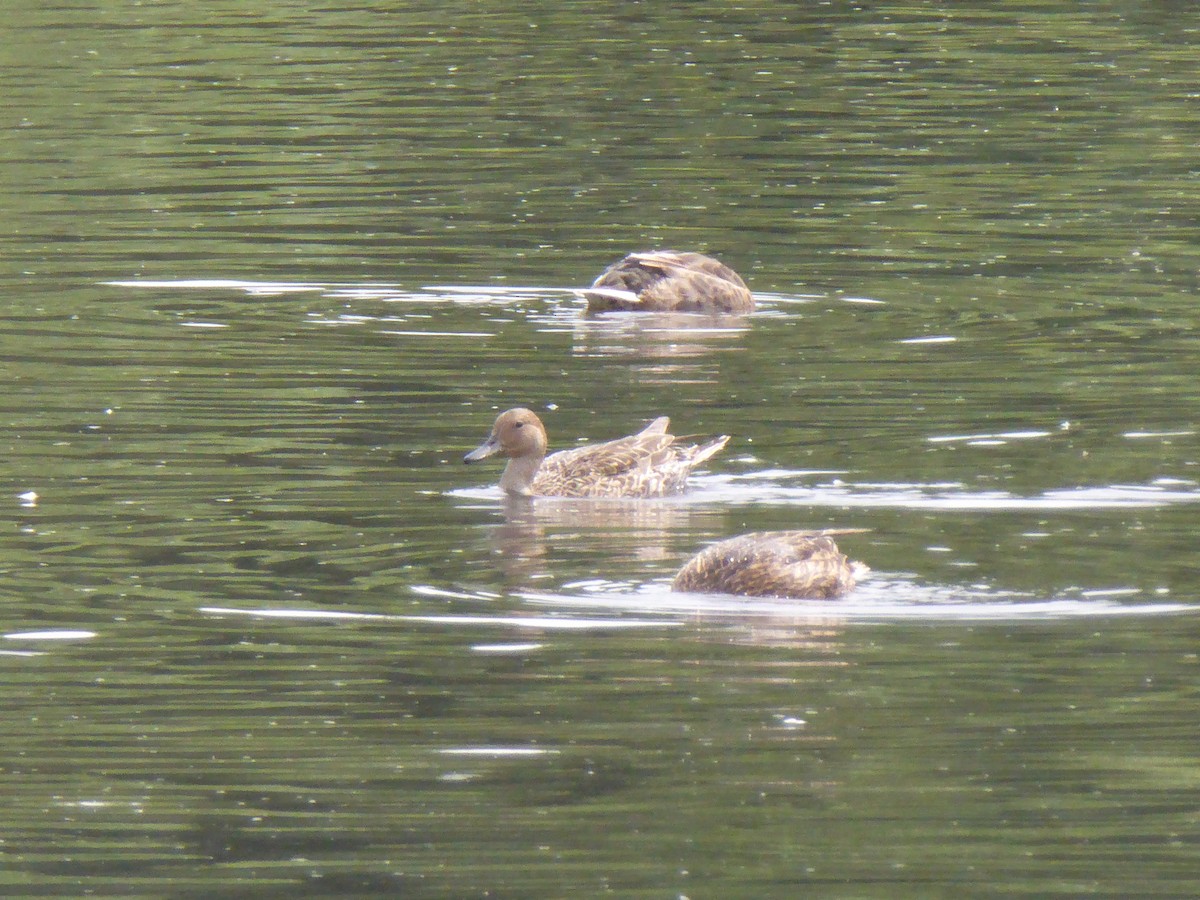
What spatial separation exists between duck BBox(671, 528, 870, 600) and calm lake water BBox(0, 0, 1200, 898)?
0.09 m

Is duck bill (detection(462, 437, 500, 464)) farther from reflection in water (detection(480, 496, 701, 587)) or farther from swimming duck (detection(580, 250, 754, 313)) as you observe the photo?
swimming duck (detection(580, 250, 754, 313))

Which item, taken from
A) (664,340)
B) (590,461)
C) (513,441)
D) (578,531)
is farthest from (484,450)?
(664,340)

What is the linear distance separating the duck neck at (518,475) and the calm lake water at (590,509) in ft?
1.03

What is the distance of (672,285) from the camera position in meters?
20.0

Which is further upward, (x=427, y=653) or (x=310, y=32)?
(x=310, y=32)

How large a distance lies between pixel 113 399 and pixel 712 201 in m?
9.67

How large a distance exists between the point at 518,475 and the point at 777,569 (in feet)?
10.9

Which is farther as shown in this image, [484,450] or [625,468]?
[484,450]

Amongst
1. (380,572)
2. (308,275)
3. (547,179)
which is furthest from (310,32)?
(380,572)

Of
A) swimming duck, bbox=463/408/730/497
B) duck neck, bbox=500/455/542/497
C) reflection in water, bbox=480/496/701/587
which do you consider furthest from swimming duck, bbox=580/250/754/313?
reflection in water, bbox=480/496/701/587

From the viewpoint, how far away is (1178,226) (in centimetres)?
2222

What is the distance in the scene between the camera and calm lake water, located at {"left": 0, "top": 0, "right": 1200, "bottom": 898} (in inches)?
351

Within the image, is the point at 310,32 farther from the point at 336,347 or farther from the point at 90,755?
the point at 90,755

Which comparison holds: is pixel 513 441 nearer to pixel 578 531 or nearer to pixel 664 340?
pixel 578 531
